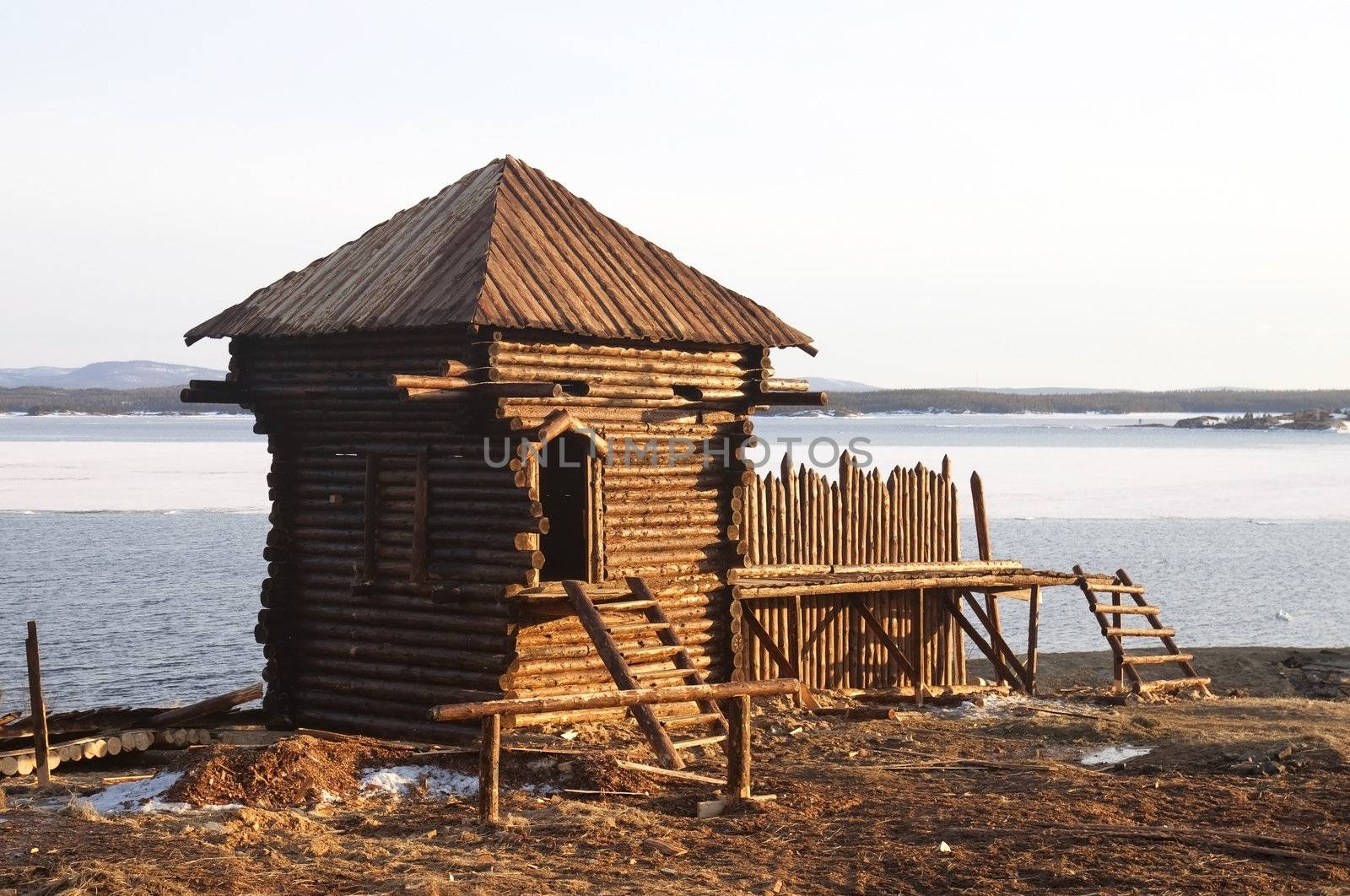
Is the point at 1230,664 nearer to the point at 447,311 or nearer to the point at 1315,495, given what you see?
the point at 447,311

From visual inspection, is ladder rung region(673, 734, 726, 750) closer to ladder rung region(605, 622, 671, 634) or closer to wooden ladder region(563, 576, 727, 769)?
wooden ladder region(563, 576, 727, 769)

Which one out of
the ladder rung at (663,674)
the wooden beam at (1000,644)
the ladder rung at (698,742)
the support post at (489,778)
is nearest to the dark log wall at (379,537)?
the ladder rung at (663,674)

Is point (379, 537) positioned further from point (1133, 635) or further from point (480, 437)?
point (1133, 635)

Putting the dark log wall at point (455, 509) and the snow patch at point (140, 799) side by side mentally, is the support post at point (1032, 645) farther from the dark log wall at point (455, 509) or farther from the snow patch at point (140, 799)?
the snow patch at point (140, 799)

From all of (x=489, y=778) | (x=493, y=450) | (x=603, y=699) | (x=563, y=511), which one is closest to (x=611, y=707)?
(x=603, y=699)

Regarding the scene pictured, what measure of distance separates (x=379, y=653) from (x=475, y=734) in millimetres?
1761

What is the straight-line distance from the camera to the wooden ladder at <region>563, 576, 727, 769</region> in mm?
14367

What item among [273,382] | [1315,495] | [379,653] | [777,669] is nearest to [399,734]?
[379,653]

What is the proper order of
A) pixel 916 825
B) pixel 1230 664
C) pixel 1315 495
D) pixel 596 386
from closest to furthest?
pixel 916 825 < pixel 596 386 < pixel 1230 664 < pixel 1315 495

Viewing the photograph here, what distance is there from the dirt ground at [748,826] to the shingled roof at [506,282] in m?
4.84

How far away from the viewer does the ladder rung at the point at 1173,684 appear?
2221 cm

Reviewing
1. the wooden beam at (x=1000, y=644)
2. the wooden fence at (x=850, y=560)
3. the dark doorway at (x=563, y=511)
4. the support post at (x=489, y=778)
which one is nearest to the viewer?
the support post at (x=489, y=778)

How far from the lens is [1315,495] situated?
3071 inches

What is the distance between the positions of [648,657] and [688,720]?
1.60 metres
